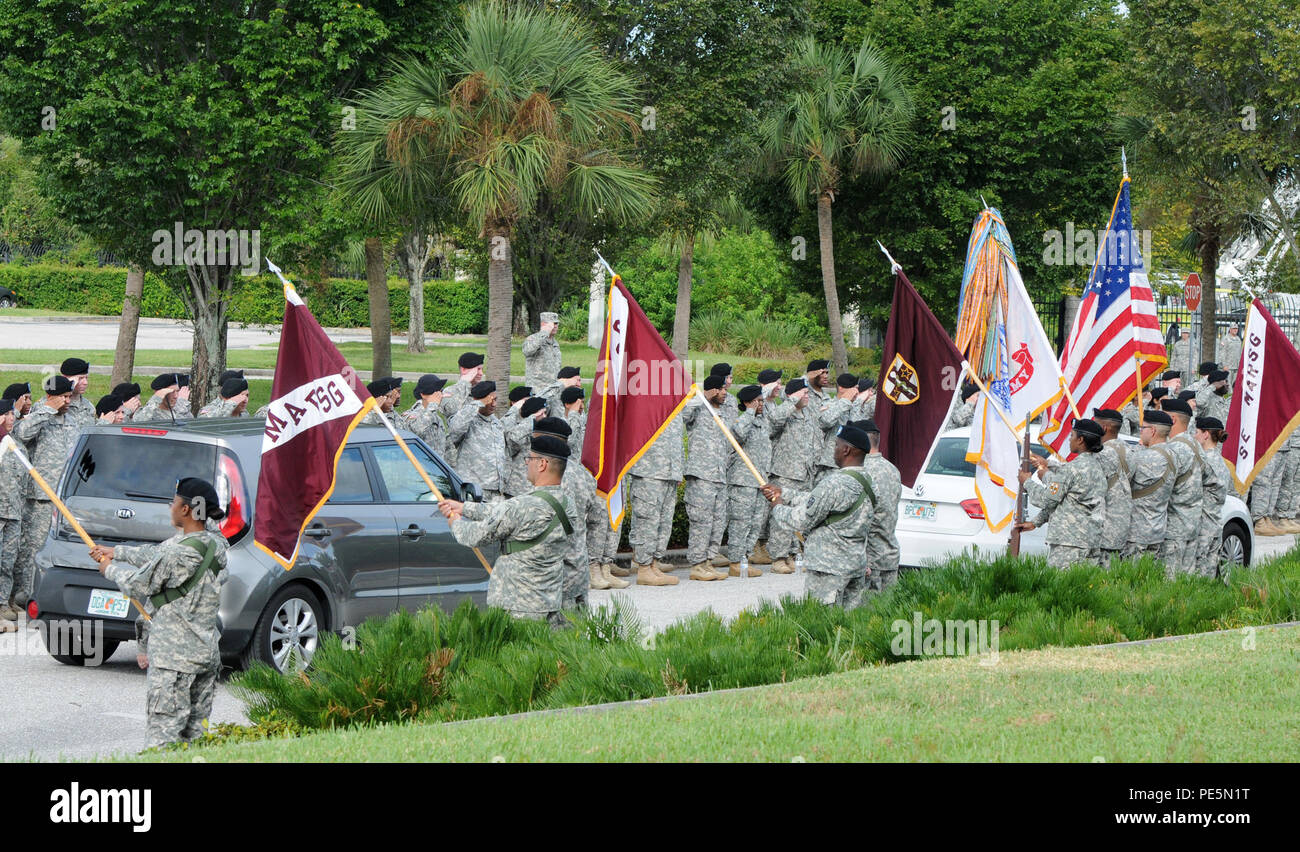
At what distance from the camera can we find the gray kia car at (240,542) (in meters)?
9.78

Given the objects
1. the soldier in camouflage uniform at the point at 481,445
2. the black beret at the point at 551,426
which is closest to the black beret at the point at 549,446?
the black beret at the point at 551,426

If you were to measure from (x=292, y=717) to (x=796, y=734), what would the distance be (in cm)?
272

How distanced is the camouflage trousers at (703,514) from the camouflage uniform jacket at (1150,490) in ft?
14.8

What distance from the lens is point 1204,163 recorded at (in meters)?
29.3

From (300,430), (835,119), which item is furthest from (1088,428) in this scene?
(835,119)

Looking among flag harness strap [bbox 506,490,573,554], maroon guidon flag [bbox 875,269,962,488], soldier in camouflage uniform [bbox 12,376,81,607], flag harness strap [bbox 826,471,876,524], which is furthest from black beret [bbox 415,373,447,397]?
flag harness strap [bbox 506,490,573,554]

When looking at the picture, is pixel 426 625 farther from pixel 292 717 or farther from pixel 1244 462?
pixel 1244 462

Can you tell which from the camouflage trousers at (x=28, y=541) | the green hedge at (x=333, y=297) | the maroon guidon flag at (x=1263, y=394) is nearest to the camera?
the camouflage trousers at (x=28, y=541)

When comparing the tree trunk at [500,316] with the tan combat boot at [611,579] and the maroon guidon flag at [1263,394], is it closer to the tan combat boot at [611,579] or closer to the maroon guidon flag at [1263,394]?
the tan combat boot at [611,579]

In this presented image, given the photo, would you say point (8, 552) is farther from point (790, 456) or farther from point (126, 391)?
point (790, 456)

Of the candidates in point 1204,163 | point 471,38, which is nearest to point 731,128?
point 471,38

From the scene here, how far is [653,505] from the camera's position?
1548 centimetres

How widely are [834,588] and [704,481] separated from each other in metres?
5.59

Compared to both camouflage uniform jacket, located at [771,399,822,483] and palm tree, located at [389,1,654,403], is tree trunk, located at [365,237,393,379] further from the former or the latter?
camouflage uniform jacket, located at [771,399,822,483]
